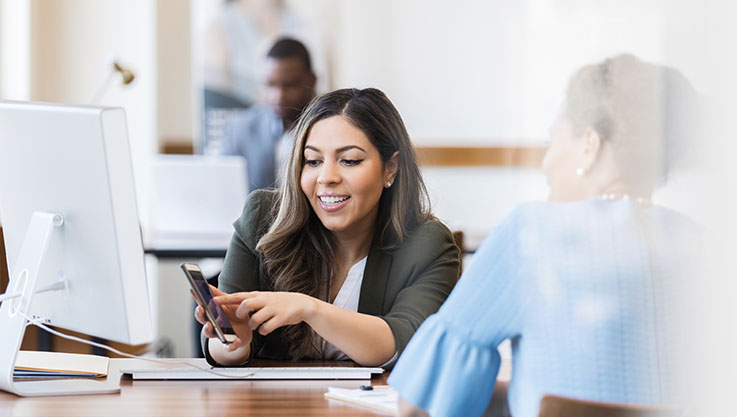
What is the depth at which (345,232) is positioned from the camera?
169cm

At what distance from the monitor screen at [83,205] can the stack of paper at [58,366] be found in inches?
4.0

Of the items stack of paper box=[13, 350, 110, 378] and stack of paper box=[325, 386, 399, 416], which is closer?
stack of paper box=[325, 386, 399, 416]

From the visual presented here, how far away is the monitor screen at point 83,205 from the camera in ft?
3.76

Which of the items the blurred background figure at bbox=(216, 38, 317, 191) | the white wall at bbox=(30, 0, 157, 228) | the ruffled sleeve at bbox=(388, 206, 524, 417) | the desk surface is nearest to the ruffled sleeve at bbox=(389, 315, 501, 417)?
the ruffled sleeve at bbox=(388, 206, 524, 417)

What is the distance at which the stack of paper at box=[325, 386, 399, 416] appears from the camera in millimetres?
1151

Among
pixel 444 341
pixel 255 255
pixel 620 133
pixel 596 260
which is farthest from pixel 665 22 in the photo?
pixel 255 255

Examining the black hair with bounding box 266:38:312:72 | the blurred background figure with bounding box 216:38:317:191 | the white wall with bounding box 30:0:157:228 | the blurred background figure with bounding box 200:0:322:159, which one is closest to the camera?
the blurred background figure with bounding box 216:38:317:191

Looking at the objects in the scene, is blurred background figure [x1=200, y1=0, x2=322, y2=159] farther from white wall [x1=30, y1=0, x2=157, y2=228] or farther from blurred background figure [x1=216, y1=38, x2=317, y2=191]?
white wall [x1=30, y1=0, x2=157, y2=228]

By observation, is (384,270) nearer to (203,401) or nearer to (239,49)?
(203,401)

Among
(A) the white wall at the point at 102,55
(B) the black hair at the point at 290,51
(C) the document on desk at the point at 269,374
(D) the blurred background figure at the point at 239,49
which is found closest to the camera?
(C) the document on desk at the point at 269,374

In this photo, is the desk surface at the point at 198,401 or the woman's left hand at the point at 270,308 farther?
the woman's left hand at the point at 270,308

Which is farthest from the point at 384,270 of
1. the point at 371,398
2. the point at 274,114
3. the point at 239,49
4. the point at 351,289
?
the point at 239,49

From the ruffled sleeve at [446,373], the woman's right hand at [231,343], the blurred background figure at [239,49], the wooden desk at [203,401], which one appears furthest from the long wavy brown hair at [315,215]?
the blurred background figure at [239,49]

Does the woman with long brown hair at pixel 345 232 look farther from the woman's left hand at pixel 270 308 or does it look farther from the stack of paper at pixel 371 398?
the stack of paper at pixel 371 398
